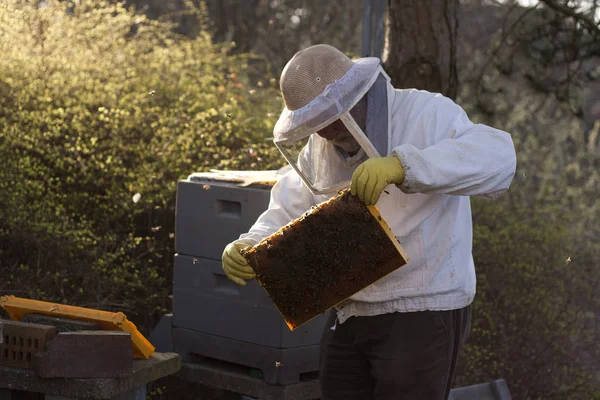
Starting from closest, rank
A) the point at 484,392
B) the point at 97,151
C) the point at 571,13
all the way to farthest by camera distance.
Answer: the point at 484,392, the point at 97,151, the point at 571,13

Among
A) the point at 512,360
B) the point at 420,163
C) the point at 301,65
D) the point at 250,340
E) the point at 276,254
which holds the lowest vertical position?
the point at 512,360

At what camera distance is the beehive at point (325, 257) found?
267 centimetres

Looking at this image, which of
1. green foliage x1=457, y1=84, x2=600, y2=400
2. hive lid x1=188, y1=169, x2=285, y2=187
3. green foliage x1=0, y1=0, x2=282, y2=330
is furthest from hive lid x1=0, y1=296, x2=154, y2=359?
green foliage x1=457, y1=84, x2=600, y2=400

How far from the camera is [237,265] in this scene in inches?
115

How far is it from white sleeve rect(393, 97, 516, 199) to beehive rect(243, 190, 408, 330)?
0.21m

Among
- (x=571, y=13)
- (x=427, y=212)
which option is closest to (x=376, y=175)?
(x=427, y=212)

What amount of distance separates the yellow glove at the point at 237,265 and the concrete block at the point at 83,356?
0.57 m

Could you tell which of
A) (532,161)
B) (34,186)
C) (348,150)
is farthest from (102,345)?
(532,161)

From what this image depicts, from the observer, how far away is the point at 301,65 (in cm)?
269

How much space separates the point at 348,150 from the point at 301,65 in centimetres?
33

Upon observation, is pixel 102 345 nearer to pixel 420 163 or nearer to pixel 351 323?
pixel 351 323

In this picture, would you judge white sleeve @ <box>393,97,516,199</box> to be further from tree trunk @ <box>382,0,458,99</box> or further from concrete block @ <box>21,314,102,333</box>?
tree trunk @ <box>382,0,458,99</box>

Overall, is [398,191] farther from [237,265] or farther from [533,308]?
[533,308]

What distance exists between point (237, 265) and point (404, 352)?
0.64 m
